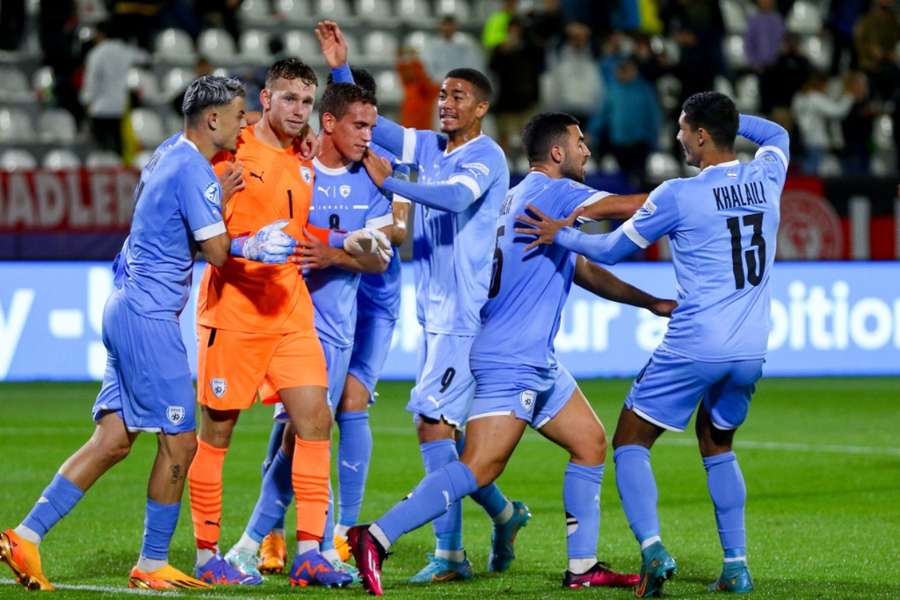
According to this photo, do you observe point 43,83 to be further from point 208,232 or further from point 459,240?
point 208,232

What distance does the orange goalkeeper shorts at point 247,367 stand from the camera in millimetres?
7254

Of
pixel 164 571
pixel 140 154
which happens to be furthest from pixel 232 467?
pixel 140 154

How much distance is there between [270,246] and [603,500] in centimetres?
399

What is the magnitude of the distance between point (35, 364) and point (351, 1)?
8959mm

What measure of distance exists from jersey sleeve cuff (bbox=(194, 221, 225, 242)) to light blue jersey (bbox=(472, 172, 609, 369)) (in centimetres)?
125

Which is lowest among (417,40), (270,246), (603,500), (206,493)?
(603,500)

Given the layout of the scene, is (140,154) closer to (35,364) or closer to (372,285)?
(35,364)

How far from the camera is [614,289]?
299 inches

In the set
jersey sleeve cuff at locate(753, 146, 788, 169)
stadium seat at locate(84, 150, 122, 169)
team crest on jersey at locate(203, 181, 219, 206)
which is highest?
stadium seat at locate(84, 150, 122, 169)

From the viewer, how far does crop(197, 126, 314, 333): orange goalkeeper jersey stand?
7.31 meters

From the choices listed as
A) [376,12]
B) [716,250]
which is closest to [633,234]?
[716,250]

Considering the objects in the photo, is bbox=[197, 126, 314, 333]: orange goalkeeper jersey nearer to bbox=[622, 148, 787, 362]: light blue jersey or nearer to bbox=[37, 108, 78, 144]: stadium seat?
bbox=[622, 148, 787, 362]: light blue jersey

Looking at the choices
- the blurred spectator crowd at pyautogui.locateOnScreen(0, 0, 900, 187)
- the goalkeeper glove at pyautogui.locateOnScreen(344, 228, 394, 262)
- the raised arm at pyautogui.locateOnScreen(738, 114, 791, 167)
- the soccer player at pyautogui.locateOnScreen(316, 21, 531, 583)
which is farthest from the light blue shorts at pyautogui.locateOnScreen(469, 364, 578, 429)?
the blurred spectator crowd at pyautogui.locateOnScreen(0, 0, 900, 187)

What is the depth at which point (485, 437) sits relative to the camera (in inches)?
279
